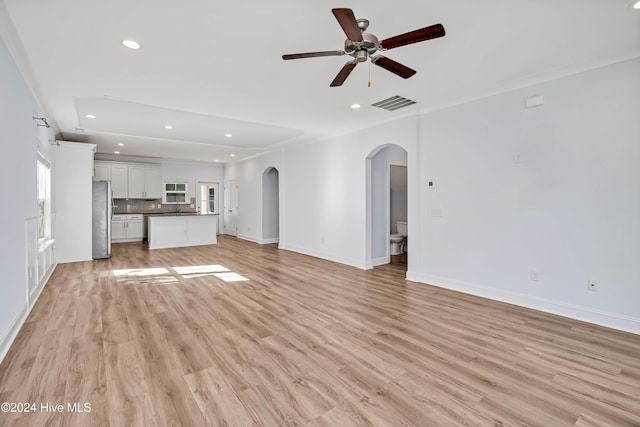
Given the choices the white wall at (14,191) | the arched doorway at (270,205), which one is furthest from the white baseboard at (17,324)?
the arched doorway at (270,205)

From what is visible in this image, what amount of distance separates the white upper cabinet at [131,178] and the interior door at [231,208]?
2.22 m

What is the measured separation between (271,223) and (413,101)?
19.5ft

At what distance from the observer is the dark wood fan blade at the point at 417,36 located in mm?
1939

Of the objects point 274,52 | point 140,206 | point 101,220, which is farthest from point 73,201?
point 274,52

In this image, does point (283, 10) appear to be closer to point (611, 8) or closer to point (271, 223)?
point (611, 8)

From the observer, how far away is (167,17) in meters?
2.28

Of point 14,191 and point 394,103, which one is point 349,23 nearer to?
point 394,103

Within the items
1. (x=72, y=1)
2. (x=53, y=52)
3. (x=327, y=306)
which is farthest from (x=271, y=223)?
(x=72, y=1)

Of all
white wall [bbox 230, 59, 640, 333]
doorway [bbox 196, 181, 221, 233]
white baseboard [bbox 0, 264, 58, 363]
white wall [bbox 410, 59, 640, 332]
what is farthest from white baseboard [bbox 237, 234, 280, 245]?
white wall [bbox 410, 59, 640, 332]

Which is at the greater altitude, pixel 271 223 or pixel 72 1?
pixel 72 1

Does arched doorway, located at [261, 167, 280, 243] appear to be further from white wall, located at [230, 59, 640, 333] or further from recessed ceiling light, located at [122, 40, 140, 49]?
recessed ceiling light, located at [122, 40, 140, 49]

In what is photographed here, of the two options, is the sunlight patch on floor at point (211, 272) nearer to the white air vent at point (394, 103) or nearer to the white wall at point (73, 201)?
the white wall at point (73, 201)

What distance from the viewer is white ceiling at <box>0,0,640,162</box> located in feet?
7.29

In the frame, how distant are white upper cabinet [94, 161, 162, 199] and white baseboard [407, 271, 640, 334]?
9018 millimetres
